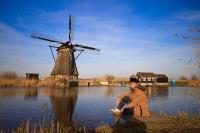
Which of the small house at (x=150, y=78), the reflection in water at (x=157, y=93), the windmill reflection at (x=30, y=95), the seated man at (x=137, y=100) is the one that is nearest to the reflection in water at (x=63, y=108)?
the windmill reflection at (x=30, y=95)

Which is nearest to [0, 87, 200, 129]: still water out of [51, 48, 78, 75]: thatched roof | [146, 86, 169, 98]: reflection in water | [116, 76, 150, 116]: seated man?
[116, 76, 150, 116]: seated man

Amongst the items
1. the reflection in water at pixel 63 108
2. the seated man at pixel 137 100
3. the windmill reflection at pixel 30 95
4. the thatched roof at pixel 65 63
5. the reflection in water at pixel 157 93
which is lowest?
the reflection in water at pixel 157 93

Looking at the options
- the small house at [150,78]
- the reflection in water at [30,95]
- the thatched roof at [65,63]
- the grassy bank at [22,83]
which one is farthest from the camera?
the small house at [150,78]

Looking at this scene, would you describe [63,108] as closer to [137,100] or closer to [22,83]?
[137,100]

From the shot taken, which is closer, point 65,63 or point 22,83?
point 22,83

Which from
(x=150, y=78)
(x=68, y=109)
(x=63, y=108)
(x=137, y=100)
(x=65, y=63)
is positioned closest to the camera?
(x=137, y=100)

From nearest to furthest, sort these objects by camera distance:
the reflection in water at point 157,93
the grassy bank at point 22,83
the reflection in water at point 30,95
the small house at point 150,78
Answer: the reflection in water at point 30,95 → the reflection in water at point 157,93 → the grassy bank at point 22,83 → the small house at point 150,78

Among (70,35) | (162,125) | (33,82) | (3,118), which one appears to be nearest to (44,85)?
(33,82)

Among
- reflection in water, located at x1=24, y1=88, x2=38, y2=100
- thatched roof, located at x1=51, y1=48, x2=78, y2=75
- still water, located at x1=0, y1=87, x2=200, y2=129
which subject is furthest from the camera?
thatched roof, located at x1=51, y1=48, x2=78, y2=75

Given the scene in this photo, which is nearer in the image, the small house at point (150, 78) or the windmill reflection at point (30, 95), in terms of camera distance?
the windmill reflection at point (30, 95)

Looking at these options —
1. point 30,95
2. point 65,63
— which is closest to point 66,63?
point 65,63

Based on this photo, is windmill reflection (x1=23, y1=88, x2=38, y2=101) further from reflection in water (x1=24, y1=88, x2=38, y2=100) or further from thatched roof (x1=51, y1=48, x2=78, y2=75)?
thatched roof (x1=51, y1=48, x2=78, y2=75)

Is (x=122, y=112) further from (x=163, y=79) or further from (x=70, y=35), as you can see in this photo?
(x=163, y=79)

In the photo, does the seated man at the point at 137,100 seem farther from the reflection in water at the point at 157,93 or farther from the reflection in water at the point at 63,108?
the reflection in water at the point at 157,93
